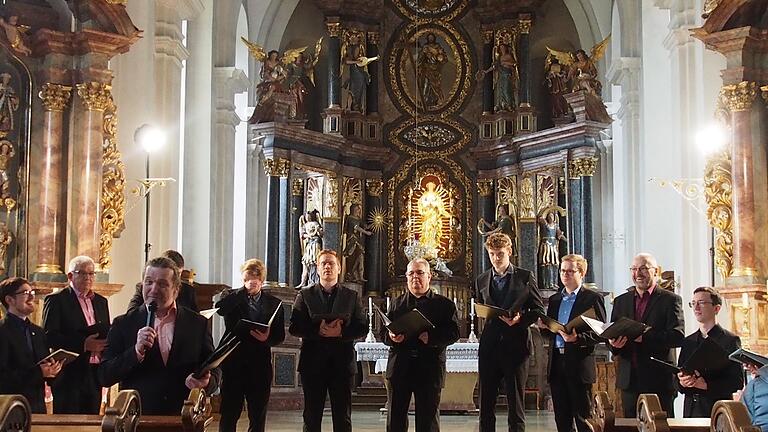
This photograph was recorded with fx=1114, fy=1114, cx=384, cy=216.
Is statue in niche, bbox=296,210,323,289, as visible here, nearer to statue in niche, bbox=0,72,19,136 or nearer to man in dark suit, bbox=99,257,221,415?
statue in niche, bbox=0,72,19,136

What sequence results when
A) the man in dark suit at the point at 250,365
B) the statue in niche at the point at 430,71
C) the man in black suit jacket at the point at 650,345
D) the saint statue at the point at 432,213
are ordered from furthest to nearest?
the statue in niche at the point at 430,71 → the saint statue at the point at 432,213 → the man in dark suit at the point at 250,365 → the man in black suit jacket at the point at 650,345

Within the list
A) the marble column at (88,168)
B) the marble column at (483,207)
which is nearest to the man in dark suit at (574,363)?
the marble column at (88,168)

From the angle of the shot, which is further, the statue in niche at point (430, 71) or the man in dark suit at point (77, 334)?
the statue in niche at point (430, 71)

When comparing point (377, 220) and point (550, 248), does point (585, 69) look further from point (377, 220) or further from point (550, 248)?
point (377, 220)

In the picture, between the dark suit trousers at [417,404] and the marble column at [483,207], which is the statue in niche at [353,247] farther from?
the dark suit trousers at [417,404]

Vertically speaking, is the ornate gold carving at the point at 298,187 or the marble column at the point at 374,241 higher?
the ornate gold carving at the point at 298,187

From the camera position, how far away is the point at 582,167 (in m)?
19.2

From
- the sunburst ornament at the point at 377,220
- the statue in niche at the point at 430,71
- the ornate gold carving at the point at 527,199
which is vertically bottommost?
the sunburst ornament at the point at 377,220

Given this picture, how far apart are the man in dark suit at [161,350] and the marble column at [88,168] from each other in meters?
4.40

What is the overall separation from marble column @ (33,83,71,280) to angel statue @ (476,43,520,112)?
38.6ft

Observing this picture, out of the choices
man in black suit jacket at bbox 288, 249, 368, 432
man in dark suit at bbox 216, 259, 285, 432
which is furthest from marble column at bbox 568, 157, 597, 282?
man in dark suit at bbox 216, 259, 285, 432

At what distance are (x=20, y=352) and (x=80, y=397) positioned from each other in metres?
0.90

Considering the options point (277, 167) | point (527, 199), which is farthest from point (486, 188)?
point (277, 167)

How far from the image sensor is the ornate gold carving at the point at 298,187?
1955 centimetres
